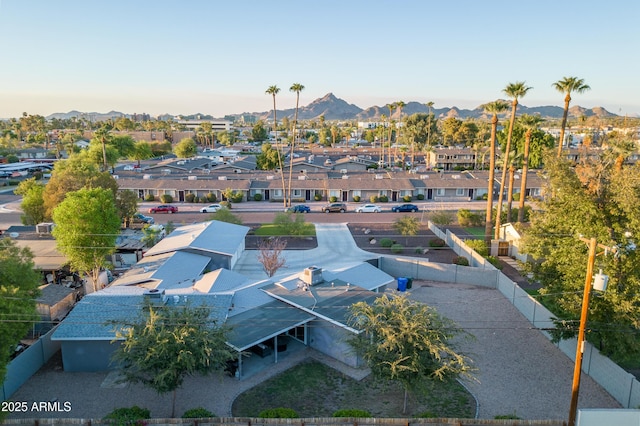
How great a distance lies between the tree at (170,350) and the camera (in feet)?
52.8

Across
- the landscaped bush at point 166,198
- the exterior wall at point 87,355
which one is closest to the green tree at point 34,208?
the landscaped bush at point 166,198

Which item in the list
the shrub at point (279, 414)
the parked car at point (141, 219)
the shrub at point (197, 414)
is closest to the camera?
the shrub at point (197, 414)

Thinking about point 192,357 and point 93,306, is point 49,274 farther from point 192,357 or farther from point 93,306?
point 192,357

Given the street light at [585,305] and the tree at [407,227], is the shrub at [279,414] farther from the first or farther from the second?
the tree at [407,227]

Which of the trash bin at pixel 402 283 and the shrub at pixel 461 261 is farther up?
the shrub at pixel 461 261

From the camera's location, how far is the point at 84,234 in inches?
1160

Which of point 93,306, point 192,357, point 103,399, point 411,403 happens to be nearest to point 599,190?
point 411,403

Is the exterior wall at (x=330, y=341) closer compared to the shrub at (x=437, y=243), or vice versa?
the exterior wall at (x=330, y=341)

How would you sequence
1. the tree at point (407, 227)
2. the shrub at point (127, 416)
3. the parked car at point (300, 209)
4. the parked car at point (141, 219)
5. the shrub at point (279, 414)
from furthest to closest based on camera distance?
the parked car at point (300, 209), the parked car at point (141, 219), the tree at point (407, 227), the shrub at point (279, 414), the shrub at point (127, 416)

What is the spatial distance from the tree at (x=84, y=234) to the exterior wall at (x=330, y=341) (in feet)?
50.8

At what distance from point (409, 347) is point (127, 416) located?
9879 mm

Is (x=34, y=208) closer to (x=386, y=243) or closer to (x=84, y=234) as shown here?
(x=84, y=234)

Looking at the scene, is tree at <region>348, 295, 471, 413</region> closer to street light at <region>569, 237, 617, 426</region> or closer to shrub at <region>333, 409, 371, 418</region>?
shrub at <region>333, 409, 371, 418</region>

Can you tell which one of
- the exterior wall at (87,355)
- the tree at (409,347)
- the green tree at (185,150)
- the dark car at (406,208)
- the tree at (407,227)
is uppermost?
the green tree at (185,150)
